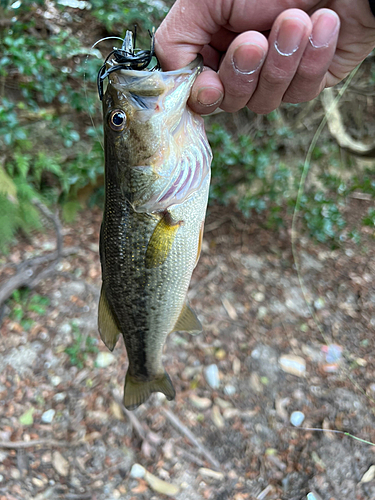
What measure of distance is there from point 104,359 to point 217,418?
969 millimetres

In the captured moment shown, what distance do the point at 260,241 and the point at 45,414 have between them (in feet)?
8.28

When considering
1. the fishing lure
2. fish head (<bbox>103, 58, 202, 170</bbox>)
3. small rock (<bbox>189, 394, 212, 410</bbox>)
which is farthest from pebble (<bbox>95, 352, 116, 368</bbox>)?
the fishing lure

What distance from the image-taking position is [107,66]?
125 centimetres

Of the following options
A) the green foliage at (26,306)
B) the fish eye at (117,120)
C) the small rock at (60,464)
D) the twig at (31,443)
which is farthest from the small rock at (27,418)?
the fish eye at (117,120)

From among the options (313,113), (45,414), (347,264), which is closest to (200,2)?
(45,414)

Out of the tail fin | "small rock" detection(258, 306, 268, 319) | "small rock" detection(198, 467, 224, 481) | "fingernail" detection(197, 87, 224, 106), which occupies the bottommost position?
"small rock" detection(198, 467, 224, 481)

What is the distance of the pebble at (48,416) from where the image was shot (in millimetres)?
2408

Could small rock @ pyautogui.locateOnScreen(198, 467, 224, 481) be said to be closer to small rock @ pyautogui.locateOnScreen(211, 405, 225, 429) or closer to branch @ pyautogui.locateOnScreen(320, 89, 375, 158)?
small rock @ pyautogui.locateOnScreen(211, 405, 225, 429)

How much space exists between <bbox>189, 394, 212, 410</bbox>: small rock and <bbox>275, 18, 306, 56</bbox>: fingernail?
89.4 inches

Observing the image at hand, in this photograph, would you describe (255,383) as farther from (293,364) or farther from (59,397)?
(59,397)

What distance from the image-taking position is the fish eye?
4.12 ft

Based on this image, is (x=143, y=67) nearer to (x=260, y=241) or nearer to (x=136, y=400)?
(x=136, y=400)

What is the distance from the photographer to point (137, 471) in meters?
2.24

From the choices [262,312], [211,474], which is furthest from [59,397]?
[262,312]
